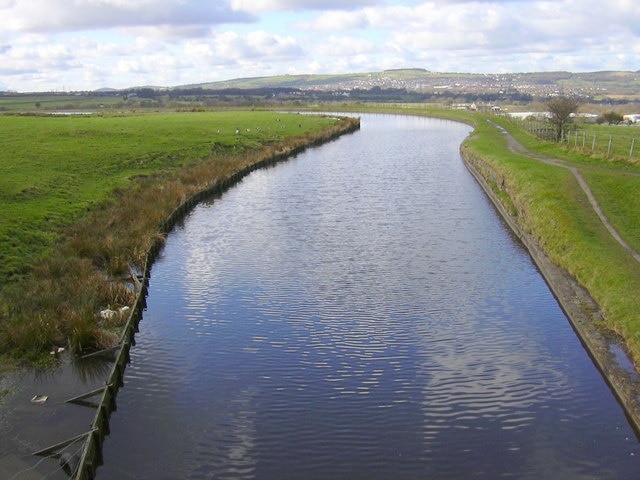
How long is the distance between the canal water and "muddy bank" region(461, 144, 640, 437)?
1.07 feet

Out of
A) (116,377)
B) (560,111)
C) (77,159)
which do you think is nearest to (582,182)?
(560,111)

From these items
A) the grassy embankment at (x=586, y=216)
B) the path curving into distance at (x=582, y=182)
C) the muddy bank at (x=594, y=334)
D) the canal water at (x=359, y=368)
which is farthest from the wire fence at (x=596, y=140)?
the muddy bank at (x=594, y=334)

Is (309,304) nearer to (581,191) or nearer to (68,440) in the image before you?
(68,440)

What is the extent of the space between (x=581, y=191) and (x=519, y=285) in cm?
1282

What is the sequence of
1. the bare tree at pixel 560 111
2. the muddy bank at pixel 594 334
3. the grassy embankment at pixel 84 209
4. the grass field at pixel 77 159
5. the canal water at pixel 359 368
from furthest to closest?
the bare tree at pixel 560 111
the grass field at pixel 77 159
the grassy embankment at pixel 84 209
the muddy bank at pixel 594 334
the canal water at pixel 359 368

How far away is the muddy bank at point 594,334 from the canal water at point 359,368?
1.07 ft

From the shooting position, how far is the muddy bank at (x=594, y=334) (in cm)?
1622

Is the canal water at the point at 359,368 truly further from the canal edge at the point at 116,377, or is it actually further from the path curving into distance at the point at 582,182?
the path curving into distance at the point at 582,182

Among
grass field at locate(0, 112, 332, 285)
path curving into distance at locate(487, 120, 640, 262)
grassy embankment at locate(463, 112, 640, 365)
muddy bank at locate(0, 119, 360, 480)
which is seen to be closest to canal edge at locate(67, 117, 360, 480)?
muddy bank at locate(0, 119, 360, 480)

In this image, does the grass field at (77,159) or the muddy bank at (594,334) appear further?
the grass field at (77,159)

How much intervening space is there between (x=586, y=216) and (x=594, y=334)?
12.8 metres

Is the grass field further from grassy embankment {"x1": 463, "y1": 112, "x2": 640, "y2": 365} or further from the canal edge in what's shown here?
grassy embankment {"x1": 463, "y1": 112, "x2": 640, "y2": 365}

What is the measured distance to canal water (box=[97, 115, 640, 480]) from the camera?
14.5m

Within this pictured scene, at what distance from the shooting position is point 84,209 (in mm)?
34625
